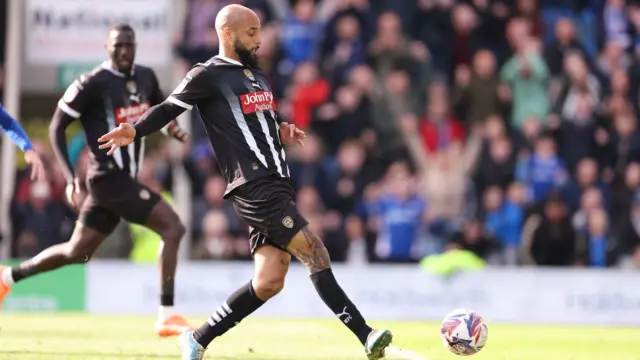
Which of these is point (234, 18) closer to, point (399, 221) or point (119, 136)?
point (119, 136)

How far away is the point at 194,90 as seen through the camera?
317 inches

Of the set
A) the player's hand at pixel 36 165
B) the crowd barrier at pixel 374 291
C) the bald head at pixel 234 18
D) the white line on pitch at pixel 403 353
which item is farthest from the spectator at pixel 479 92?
the bald head at pixel 234 18

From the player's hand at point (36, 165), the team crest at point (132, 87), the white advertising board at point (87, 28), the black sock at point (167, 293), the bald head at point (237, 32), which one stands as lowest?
the black sock at point (167, 293)

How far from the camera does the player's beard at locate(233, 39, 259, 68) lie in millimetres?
8266

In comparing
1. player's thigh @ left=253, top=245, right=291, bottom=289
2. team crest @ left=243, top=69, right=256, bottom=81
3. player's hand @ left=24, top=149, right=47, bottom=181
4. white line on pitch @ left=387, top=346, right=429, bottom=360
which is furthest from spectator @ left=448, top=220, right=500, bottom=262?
team crest @ left=243, top=69, right=256, bottom=81

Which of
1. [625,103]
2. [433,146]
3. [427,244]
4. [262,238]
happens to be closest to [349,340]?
[262,238]

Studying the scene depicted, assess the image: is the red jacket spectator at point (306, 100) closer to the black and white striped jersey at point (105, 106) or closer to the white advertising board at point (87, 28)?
the white advertising board at point (87, 28)

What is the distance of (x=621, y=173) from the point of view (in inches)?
710

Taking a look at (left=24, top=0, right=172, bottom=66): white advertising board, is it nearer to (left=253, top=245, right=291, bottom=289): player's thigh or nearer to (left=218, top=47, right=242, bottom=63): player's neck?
(left=218, top=47, right=242, bottom=63): player's neck

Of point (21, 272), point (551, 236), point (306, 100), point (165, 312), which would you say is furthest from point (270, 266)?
point (306, 100)

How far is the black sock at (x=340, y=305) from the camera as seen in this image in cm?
806

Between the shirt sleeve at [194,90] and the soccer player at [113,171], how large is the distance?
93.6 inches

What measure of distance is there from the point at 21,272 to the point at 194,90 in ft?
10.9

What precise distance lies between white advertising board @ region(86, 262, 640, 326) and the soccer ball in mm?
7200
